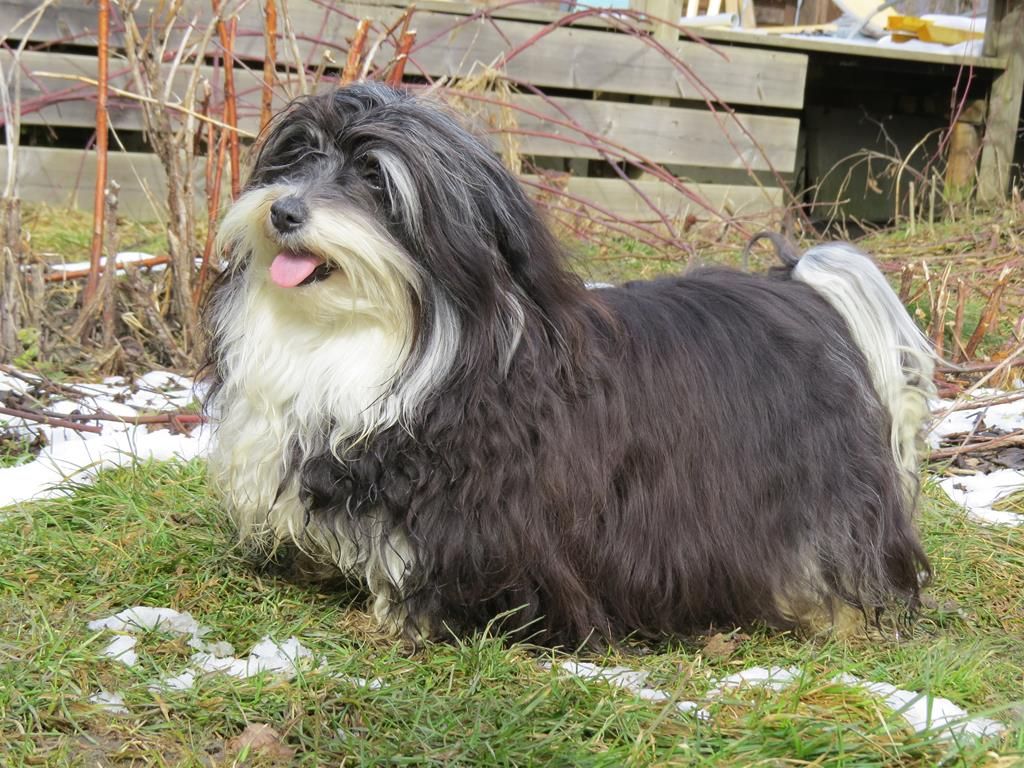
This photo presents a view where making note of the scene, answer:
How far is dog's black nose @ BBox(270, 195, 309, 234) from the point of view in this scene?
89.8 inches

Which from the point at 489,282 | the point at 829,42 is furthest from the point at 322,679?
the point at 829,42

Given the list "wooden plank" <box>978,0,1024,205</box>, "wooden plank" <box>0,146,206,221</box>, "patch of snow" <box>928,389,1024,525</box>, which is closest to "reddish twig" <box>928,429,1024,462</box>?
"patch of snow" <box>928,389,1024,525</box>

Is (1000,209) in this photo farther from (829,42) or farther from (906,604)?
(906,604)

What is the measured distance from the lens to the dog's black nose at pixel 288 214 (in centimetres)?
228

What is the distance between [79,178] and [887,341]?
485 centimetres

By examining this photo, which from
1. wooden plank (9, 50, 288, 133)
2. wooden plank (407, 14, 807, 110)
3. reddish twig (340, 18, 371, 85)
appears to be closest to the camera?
reddish twig (340, 18, 371, 85)

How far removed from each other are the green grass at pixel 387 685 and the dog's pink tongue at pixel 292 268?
787 mm

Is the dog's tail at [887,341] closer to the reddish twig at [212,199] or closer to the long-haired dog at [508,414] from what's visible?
the long-haired dog at [508,414]

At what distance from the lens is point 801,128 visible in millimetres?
9328

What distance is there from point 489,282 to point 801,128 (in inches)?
297

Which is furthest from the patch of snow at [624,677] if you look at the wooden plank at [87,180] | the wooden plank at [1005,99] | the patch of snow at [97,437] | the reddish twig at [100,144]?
the wooden plank at [1005,99]

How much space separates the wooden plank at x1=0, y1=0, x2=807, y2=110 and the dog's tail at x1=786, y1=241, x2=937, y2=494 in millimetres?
3536

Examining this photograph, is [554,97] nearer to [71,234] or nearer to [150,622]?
[71,234]

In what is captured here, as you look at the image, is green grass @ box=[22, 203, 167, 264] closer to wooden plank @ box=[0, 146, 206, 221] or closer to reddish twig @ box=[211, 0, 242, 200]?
wooden plank @ box=[0, 146, 206, 221]
